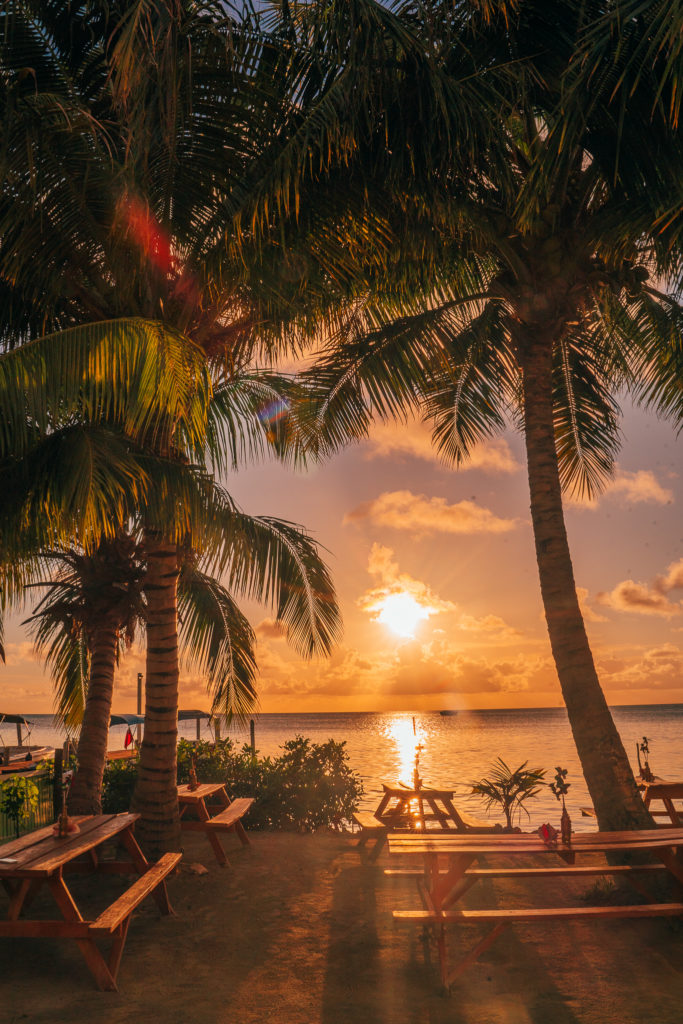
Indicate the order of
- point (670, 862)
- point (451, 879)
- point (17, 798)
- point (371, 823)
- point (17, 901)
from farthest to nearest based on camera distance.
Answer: point (17, 798)
point (371, 823)
point (670, 862)
point (17, 901)
point (451, 879)

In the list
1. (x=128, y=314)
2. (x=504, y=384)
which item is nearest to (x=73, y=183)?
(x=128, y=314)

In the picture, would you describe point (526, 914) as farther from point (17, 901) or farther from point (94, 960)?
point (17, 901)

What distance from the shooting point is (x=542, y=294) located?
838 cm

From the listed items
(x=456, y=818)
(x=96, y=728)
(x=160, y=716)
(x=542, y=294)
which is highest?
(x=542, y=294)

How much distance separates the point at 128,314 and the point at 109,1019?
20.5 feet

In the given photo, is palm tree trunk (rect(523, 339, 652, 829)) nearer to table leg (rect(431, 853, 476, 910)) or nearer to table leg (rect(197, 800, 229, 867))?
table leg (rect(431, 853, 476, 910))

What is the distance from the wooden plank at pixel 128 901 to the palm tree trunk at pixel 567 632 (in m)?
3.98

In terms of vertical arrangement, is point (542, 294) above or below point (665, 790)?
above

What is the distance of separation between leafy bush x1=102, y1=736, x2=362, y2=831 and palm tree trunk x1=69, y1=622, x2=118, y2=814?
0.74m

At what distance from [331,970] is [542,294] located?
266 inches

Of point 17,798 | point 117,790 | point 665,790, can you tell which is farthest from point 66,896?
point 665,790

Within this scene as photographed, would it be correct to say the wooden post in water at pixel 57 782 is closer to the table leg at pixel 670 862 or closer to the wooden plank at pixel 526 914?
the wooden plank at pixel 526 914

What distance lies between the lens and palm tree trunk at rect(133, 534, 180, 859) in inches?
329

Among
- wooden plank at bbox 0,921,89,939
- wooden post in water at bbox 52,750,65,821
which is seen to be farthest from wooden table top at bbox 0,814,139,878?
wooden post in water at bbox 52,750,65,821
